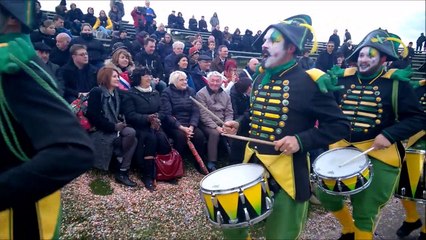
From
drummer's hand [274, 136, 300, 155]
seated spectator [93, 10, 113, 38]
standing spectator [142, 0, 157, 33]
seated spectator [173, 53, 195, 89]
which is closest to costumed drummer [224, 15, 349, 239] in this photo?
drummer's hand [274, 136, 300, 155]

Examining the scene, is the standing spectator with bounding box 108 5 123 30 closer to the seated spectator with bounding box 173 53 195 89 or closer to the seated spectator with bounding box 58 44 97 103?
the seated spectator with bounding box 173 53 195 89

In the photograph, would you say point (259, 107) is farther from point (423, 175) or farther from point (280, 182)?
point (423, 175)

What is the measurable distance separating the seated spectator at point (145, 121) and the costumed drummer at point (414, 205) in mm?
3452

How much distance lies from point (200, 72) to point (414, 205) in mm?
4637

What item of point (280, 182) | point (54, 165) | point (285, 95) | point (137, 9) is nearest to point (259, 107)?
point (285, 95)

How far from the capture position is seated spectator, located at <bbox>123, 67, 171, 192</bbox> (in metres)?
5.38

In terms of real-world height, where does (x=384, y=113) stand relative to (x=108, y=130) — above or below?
above

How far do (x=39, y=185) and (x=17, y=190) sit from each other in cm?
7

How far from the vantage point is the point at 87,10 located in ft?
39.0

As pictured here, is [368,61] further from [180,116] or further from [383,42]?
[180,116]

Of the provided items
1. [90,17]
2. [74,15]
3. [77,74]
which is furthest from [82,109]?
[90,17]

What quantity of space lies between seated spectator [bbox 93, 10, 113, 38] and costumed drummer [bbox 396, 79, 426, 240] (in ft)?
31.4

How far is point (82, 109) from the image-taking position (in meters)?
5.25

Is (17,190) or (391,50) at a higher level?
(391,50)
